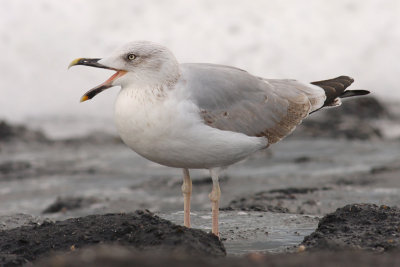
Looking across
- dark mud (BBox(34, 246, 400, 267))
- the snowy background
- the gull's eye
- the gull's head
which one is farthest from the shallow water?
the snowy background

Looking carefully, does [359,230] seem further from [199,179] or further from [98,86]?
[199,179]

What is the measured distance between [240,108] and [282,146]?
20.0 feet

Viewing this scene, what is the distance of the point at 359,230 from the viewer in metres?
5.30

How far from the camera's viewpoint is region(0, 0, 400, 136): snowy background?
15.8 m

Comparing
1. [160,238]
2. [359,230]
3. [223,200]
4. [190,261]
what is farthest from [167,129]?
[223,200]

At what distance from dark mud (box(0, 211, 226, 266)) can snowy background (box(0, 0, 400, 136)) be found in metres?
9.61

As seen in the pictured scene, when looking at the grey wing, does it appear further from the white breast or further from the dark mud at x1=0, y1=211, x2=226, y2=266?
the dark mud at x1=0, y1=211, x2=226, y2=266

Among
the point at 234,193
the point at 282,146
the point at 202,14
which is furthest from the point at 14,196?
the point at 202,14

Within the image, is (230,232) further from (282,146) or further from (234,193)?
(282,146)

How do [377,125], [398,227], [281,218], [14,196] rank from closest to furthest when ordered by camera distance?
1. [398,227]
2. [281,218]
3. [14,196]
4. [377,125]

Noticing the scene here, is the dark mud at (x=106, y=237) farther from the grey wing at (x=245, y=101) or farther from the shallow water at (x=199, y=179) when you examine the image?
the shallow water at (x=199, y=179)

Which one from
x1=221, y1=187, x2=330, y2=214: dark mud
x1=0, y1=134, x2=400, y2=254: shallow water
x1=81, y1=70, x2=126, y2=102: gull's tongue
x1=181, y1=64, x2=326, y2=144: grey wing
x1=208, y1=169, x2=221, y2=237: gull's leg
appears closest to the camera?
x1=81, y1=70, x2=126, y2=102: gull's tongue

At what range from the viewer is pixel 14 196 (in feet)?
31.4

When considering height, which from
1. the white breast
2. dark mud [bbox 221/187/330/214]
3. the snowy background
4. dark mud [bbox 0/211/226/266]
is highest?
the snowy background
